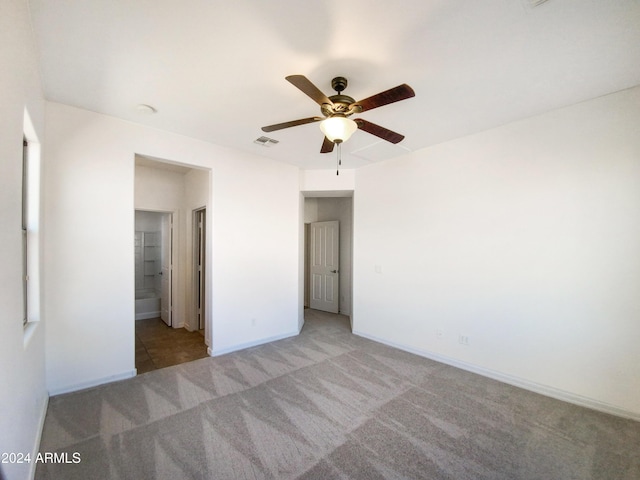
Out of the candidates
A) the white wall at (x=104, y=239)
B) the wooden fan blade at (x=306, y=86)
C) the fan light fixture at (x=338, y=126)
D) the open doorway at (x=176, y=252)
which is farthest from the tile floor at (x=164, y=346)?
the wooden fan blade at (x=306, y=86)

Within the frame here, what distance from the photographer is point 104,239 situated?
9.30ft

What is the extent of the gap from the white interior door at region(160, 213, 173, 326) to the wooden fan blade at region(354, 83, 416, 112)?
14.3ft

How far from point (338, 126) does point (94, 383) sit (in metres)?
3.57

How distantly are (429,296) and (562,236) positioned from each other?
63.2 inches

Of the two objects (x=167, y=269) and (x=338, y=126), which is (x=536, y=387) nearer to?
(x=338, y=126)

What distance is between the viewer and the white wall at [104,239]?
102 inches

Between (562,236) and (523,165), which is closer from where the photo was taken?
(562,236)

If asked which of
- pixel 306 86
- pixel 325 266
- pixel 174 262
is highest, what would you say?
pixel 306 86

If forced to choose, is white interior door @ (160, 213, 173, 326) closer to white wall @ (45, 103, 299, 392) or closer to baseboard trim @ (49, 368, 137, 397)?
white wall @ (45, 103, 299, 392)

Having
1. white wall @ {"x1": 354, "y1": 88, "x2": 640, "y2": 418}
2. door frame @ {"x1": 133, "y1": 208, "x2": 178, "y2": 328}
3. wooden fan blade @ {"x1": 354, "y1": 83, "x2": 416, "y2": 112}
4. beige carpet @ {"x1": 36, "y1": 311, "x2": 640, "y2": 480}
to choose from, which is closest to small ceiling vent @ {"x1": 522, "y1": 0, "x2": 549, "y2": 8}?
wooden fan blade @ {"x1": 354, "y1": 83, "x2": 416, "y2": 112}

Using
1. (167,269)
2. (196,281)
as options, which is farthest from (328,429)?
(167,269)

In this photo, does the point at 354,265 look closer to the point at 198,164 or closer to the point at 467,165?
the point at 467,165

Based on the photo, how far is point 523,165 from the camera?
290cm

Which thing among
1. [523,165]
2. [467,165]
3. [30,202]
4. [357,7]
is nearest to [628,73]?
[523,165]
